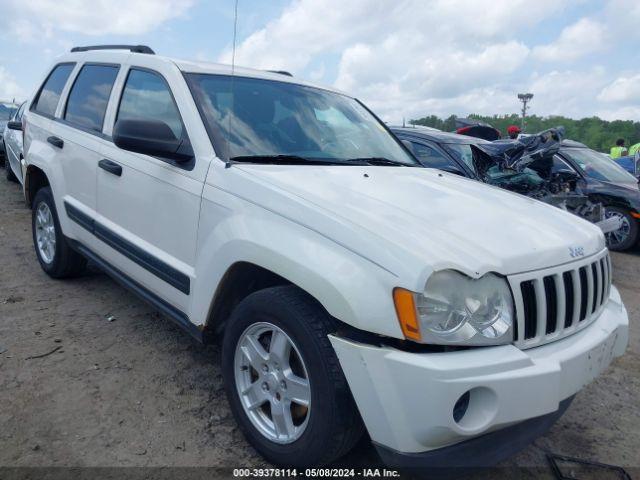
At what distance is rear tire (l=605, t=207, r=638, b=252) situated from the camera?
813 cm

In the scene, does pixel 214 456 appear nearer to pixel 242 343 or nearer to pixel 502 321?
pixel 242 343

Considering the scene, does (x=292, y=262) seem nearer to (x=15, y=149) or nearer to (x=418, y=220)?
(x=418, y=220)

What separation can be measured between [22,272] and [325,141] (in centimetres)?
338

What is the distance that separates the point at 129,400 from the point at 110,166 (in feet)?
4.70

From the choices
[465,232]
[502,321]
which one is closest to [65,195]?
[465,232]

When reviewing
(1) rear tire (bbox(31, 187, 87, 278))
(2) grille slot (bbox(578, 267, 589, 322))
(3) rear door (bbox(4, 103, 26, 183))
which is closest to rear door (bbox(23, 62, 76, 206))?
(1) rear tire (bbox(31, 187, 87, 278))

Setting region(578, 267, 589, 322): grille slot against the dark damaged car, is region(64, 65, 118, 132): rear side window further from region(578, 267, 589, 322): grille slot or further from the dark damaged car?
the dark damaged car

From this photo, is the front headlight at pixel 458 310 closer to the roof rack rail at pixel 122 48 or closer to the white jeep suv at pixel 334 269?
the white jeep suv at pixel 334 269

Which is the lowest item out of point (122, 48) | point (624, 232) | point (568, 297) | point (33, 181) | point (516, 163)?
point (624, 232)

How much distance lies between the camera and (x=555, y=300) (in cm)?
221

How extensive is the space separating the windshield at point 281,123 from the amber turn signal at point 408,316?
1.29 meters

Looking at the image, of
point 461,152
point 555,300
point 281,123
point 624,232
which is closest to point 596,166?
point 624,232

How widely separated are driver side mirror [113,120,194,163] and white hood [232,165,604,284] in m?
0.40

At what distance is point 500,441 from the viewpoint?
204 centimetres
